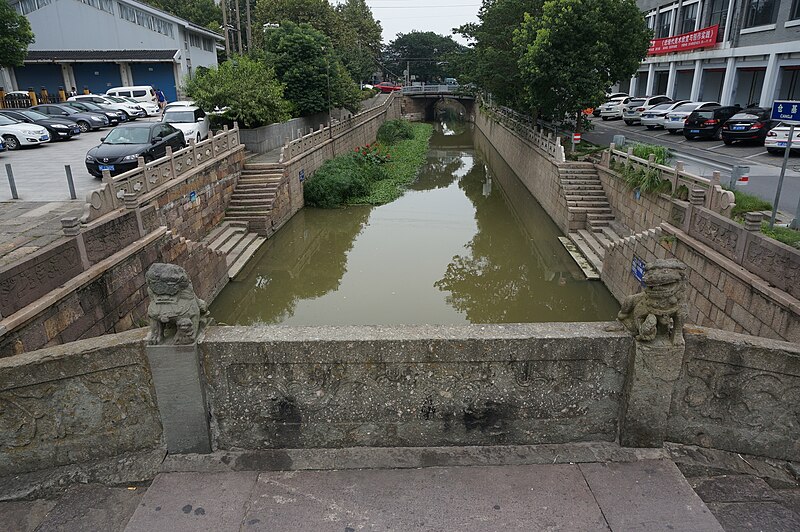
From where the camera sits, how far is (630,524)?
2.83m

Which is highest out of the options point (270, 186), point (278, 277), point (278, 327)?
point (278, 327)

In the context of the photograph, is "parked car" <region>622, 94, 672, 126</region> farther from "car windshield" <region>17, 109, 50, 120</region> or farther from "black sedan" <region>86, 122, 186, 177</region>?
"car windshield" <region>17, 109, 50, 120</region>

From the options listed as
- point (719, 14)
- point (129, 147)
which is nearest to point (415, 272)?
point (129, 147)

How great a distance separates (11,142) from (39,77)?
20521mm

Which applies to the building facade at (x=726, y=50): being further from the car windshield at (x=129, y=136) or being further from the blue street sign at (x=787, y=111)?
the car windshield at (x=129, y=136)

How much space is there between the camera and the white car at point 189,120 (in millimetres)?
17859

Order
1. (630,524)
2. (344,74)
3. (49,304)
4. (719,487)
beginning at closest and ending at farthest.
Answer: (630,524)
(719,487)
(49,304)
(344,74)

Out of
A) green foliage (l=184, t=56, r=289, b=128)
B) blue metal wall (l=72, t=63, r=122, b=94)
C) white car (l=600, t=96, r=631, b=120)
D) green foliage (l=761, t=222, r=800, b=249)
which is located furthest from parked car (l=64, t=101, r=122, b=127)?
white car (l=600, t=96, r=631, b=120)

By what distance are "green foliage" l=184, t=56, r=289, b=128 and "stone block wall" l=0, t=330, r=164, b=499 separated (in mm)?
17691

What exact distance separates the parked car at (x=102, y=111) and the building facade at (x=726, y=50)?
2952 centimetres

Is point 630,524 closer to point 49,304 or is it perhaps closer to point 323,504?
point 323,504

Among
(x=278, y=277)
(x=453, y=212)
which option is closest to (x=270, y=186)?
(x=278, y=277)

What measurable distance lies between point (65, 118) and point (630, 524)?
82.5 ft

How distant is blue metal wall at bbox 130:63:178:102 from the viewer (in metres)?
33.9
